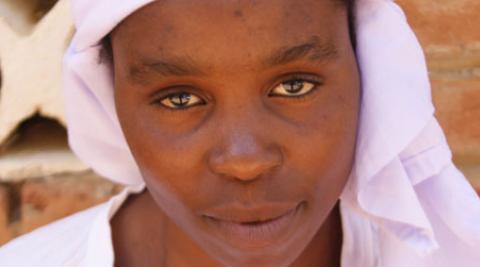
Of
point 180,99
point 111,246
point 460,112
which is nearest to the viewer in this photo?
point 180,99

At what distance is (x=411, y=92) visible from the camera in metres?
1.08

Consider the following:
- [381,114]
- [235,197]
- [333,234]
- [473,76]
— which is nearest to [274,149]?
[235,197]

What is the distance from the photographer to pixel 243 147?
944 mm

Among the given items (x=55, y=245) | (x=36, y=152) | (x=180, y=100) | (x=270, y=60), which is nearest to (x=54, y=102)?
(x=36, y=152)

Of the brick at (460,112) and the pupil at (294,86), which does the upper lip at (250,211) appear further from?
the brick at (460,112)

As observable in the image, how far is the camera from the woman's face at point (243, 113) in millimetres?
968

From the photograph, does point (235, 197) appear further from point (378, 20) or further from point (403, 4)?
point (403, 4)

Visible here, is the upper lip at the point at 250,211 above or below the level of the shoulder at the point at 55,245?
above

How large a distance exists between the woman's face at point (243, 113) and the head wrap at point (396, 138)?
32 mm

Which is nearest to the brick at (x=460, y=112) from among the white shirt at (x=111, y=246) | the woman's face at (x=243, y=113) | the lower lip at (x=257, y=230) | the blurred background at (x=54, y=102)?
the blurred background at (x=54, y=102)

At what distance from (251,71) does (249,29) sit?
0.15ft

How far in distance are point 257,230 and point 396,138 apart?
0.22 metres

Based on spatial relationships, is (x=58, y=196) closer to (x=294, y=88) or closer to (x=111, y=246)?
(x=111, y=246)

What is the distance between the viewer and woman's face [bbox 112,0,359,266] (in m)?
0.97
